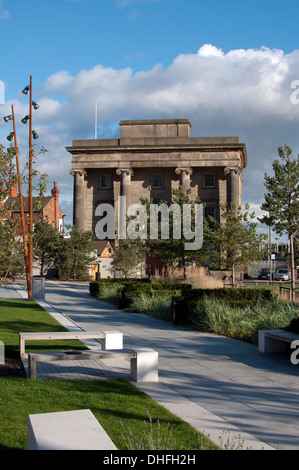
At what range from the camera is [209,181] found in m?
54.9

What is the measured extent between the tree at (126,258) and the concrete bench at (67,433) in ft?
93.6

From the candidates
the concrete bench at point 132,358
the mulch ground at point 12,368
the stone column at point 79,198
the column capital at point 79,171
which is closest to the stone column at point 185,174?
the column capital at point 79,171

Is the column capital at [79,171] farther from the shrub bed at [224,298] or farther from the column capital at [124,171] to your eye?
the shrub bed at [224,298]

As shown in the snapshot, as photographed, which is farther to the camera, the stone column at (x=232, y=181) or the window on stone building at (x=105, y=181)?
the window on stone building at (x=105, y=181)

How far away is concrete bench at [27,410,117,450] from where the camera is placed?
3.78 m

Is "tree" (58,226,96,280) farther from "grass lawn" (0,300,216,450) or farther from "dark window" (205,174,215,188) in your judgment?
"grass lawn" (0,300,216,450)

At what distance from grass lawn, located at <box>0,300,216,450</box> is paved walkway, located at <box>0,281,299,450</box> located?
0.30 meters

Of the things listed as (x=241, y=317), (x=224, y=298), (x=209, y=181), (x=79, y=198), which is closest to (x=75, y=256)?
(x=79, y=198)

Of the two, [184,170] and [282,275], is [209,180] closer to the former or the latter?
[184,170]

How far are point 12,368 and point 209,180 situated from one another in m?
47.9

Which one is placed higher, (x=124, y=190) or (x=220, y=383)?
(x=124, y=190)

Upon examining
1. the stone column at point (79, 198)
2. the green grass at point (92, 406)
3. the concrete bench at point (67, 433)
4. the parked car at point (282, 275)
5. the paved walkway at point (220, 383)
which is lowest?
the parked car at point (282, 275)

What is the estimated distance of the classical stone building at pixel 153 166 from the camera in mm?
52250

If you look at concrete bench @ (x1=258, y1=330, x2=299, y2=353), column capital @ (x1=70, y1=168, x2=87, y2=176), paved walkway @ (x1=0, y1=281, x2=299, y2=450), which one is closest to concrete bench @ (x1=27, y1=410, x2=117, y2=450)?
paved walkway @ (x1=0, y1=281, x2=299, y2=450)
